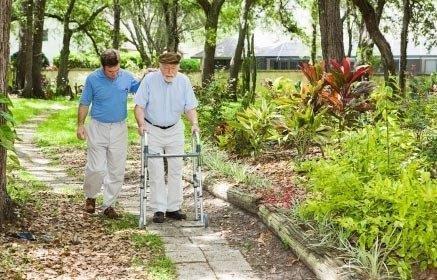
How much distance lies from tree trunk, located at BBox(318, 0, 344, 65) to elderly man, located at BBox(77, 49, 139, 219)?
5.76 m

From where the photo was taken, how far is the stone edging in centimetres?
545

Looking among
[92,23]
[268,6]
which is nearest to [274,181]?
[268,6]

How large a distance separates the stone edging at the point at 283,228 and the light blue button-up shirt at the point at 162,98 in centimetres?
125

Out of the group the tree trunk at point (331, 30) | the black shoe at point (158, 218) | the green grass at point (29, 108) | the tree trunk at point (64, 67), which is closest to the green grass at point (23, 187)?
the black shoe at point (158, 218)

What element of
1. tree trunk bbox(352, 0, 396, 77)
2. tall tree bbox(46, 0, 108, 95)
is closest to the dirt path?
tree trunk bbox(352, 0, 396, 77)

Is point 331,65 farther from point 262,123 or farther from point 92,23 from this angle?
point 92,23

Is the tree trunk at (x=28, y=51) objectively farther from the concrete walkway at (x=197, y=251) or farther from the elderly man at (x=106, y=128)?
the elderly man at (x=106, y=128)

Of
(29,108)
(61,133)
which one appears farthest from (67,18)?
(61,133)

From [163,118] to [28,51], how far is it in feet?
84.9

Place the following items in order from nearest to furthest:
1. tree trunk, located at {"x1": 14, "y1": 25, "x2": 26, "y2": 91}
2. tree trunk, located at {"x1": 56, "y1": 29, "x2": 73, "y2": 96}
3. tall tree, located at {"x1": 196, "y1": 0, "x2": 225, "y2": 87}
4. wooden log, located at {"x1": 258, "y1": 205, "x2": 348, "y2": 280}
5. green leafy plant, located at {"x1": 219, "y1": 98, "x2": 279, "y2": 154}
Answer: wooden log, located at {"x1": 258, "y1": 205, "x2": 348, "y2": 280} < green leafy plant, located at {"x1": 219, "y1": 98, "x2": 279, "y2": 154} < tall tree, located at {"x1": 196, "y1": 0, "x2": 225, "y2": 87} < tree trunk, located at {"x1": 14, "y1": 25, "x2": 26, "y2": 91} < tree trunk, located at {"x1": 56, "y1": 29, "x2": 73, "y2": 96}

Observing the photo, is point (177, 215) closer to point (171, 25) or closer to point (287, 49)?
point (171, 25)

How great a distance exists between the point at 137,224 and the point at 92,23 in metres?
34.3

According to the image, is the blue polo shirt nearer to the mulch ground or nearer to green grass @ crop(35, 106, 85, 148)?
the mulch ground

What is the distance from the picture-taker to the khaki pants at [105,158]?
8.00m
